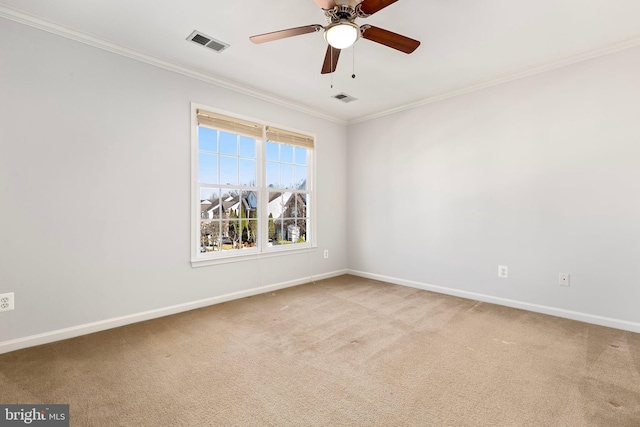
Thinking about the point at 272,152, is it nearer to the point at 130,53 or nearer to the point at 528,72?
the point at 130,53

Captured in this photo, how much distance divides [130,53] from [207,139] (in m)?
1.05

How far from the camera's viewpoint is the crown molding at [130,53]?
237 centimetres

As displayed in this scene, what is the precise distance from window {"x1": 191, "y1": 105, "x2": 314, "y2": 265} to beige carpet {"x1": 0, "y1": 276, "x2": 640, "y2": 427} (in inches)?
38.8

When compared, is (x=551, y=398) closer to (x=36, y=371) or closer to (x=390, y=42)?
(x=390, y=42)

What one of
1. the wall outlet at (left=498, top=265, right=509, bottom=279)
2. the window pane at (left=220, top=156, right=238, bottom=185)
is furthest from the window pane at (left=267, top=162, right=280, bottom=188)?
the wall outlet at (left=498, top=265, right=509, bottom=279)

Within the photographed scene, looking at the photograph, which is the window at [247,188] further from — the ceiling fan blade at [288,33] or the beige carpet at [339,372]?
the ceiling fan blade at [288,33]

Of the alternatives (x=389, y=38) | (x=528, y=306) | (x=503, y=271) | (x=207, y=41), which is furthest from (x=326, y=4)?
(x=528, y=306)

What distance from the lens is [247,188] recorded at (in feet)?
12.6

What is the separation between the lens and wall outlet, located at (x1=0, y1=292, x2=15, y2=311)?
2305 millimetres

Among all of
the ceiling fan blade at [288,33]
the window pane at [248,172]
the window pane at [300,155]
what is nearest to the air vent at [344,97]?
the window pane at [300,155]

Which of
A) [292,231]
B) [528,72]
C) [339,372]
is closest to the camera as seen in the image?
[339,372]

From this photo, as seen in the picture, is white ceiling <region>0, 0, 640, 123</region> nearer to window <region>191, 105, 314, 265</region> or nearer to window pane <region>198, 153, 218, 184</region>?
window <region>191, 105, 314, 265</region>

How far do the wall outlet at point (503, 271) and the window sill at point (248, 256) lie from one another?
2461 millimetres

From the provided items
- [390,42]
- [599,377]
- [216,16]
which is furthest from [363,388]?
[216,16]
